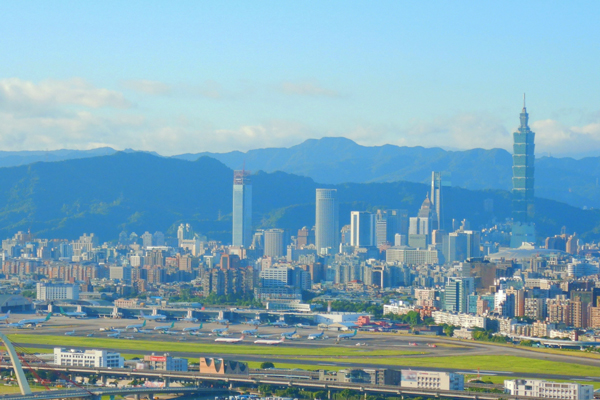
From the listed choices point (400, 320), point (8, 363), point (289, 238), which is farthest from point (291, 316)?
point (289, 238)

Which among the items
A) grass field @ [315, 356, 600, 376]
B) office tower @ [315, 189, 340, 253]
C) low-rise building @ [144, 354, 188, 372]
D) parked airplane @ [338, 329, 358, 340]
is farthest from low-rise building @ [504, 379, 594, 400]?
office tower @ [315, 189, 340, 253]

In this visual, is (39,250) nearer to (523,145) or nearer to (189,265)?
(189,265)

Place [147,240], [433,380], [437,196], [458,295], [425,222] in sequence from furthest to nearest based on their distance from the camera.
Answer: [437,196]
[425,222]
[147,240]
[458,295]
[433,380]

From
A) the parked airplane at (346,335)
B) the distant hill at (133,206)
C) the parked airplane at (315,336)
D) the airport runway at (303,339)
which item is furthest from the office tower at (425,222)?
the parked airplane at (315,336)

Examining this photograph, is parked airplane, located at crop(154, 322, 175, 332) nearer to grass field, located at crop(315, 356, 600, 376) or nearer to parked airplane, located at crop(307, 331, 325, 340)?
parked airplane, located at crop(307, 331, 325, 340)

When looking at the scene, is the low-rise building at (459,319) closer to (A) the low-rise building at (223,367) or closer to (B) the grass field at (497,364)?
(B) the grass field at (497,364)

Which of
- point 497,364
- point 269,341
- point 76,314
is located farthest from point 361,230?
point 497,364

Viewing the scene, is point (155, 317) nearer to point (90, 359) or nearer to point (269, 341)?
point (269, 341)
